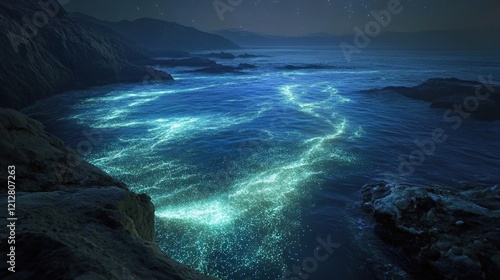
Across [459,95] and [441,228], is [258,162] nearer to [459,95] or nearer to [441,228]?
[441,228]

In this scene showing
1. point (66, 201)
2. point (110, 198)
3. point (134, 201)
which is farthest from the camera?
point (134, 201)

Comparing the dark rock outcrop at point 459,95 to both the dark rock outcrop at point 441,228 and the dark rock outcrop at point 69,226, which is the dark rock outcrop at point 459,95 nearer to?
the dark rock outcrop at point 441,228

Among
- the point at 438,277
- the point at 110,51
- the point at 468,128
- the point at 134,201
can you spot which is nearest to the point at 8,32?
the point at 110,51

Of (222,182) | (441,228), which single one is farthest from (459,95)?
(222,182)

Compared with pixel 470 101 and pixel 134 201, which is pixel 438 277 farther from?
pixel 470 101

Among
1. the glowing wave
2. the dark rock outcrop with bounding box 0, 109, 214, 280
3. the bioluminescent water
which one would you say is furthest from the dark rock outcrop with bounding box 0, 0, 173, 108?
the dark rock outcrop with bounding box 0, 109, 214, 280

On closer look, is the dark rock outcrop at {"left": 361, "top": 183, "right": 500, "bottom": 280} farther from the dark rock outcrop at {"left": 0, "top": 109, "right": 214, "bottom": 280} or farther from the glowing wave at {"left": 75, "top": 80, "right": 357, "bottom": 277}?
the dark rock outcrop at {"left": 0, "top": 109, "right": 214, "bottom": 280}

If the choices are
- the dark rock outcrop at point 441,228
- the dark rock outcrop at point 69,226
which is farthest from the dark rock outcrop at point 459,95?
the dark rock outcrop at point 69,226
